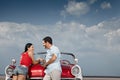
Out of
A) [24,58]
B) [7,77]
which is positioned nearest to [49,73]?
[24,58]

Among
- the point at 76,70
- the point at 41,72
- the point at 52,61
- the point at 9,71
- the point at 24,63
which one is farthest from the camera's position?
the point at 9,71

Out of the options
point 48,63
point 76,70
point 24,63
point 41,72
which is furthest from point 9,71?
point 48,63

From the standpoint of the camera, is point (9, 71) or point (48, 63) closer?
point (48, 63)

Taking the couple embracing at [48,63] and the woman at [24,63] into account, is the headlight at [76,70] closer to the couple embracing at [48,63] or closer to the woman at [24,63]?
the woman at [24,63]

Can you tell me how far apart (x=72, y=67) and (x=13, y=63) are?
7.23 feet

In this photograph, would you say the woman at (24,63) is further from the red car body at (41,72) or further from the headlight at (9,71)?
the headlight at (9,71)

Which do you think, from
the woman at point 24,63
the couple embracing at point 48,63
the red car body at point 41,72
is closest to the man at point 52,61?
the couple embracing at point 48,63

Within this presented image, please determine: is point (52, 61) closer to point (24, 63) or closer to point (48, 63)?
point (48, 63)

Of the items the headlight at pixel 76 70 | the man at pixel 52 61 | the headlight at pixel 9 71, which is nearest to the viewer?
the man at pixel 52 61

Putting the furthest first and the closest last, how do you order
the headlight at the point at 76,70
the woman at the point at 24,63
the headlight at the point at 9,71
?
the headlight at the point at 9,71 < the headlight at the point at 76,70 < the woman at the point at 24,63

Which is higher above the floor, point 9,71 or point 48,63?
point 9,71

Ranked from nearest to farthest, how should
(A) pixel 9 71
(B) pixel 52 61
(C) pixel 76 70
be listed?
(B) pixel 52 61
(C) pixel 76 70
(A) pixel 9 71

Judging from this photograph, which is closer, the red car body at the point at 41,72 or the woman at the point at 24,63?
the woman at the point at 24,63

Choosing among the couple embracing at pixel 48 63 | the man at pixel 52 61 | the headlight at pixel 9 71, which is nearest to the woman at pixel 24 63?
the couple embracing at pixel 48 63
